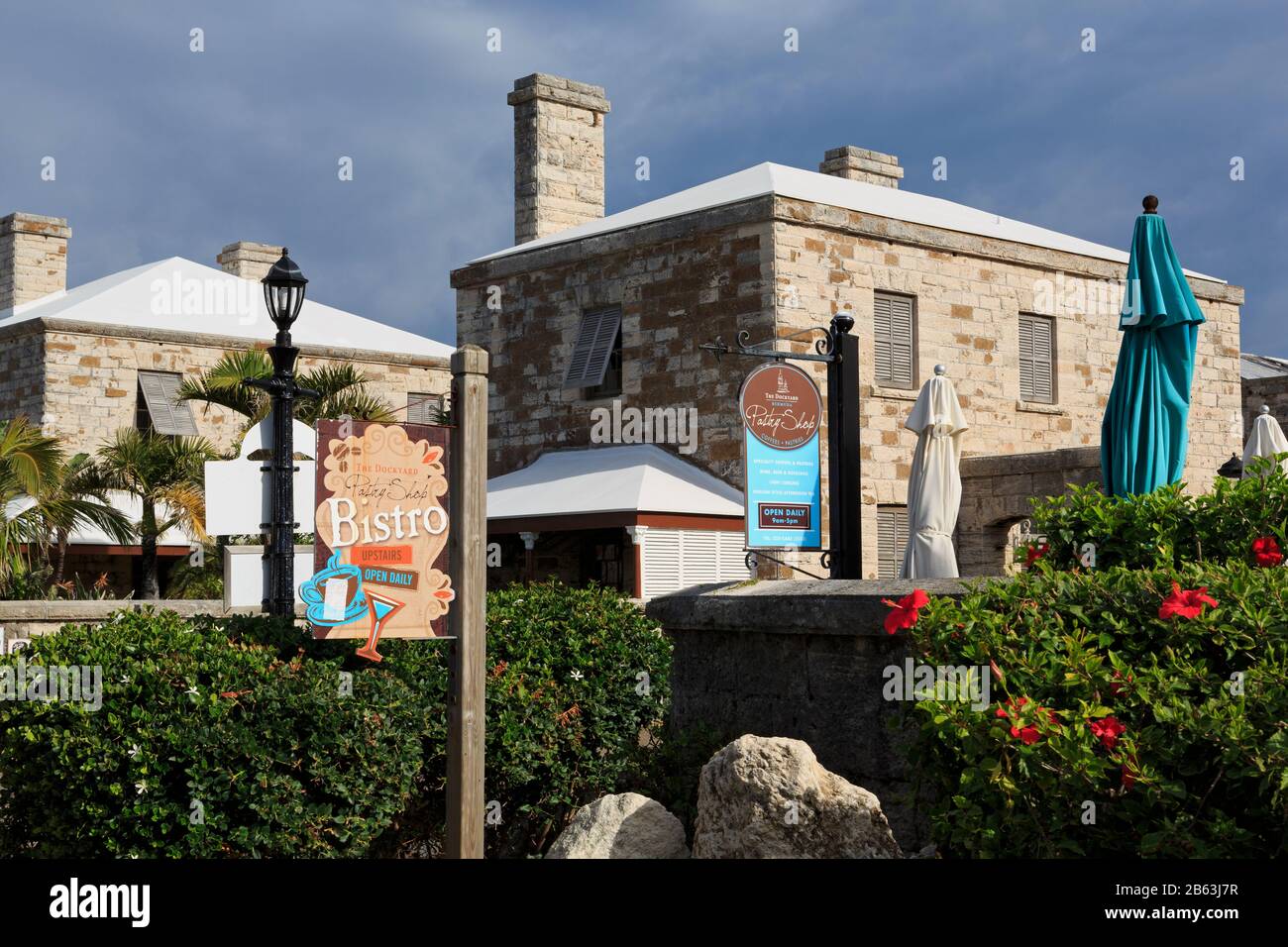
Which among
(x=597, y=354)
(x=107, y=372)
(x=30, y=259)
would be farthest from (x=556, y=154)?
(x=30, y=259)

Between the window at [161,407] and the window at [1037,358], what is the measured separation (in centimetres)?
1485

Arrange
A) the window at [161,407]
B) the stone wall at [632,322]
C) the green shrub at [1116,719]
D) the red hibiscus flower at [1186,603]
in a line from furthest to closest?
1. the window at [161,407]
2. the stone wall at [632,322]
3. the red hibiscus flower at [1186,603]
4. the green shrub at [1116,719]

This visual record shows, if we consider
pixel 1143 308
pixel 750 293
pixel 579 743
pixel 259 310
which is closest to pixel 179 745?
pixel 579 743

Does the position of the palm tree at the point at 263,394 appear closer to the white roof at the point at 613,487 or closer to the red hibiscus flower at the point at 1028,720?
the white roof at the point at 613,487

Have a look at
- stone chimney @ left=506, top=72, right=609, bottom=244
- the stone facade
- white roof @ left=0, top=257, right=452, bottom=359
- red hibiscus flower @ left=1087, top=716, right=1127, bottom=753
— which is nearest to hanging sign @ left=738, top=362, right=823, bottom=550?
the stone facade

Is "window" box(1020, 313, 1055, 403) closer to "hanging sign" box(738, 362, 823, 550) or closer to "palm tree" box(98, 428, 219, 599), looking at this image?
"hanging sign" box(738, 362, 823, 550)

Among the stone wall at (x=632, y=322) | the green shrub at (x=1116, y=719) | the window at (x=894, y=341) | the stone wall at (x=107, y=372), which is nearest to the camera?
the green shrub at (x=1116, y=719)

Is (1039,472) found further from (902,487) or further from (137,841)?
(137,841)

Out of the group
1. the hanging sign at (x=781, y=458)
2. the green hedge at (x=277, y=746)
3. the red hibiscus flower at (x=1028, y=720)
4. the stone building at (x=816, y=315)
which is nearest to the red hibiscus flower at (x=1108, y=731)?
the red hibiscus flower at (x=1028, y=720)

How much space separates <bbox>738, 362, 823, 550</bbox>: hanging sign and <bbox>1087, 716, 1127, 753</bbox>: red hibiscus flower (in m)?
8.06

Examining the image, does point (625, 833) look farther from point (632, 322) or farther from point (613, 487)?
point (632, 322)

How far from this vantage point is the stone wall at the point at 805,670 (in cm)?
715

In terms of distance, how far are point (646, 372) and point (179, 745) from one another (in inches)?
591

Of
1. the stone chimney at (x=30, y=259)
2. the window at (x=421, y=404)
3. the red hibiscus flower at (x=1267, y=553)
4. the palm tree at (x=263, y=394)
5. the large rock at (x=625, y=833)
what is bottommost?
the large rock at (x=625, y=833)
